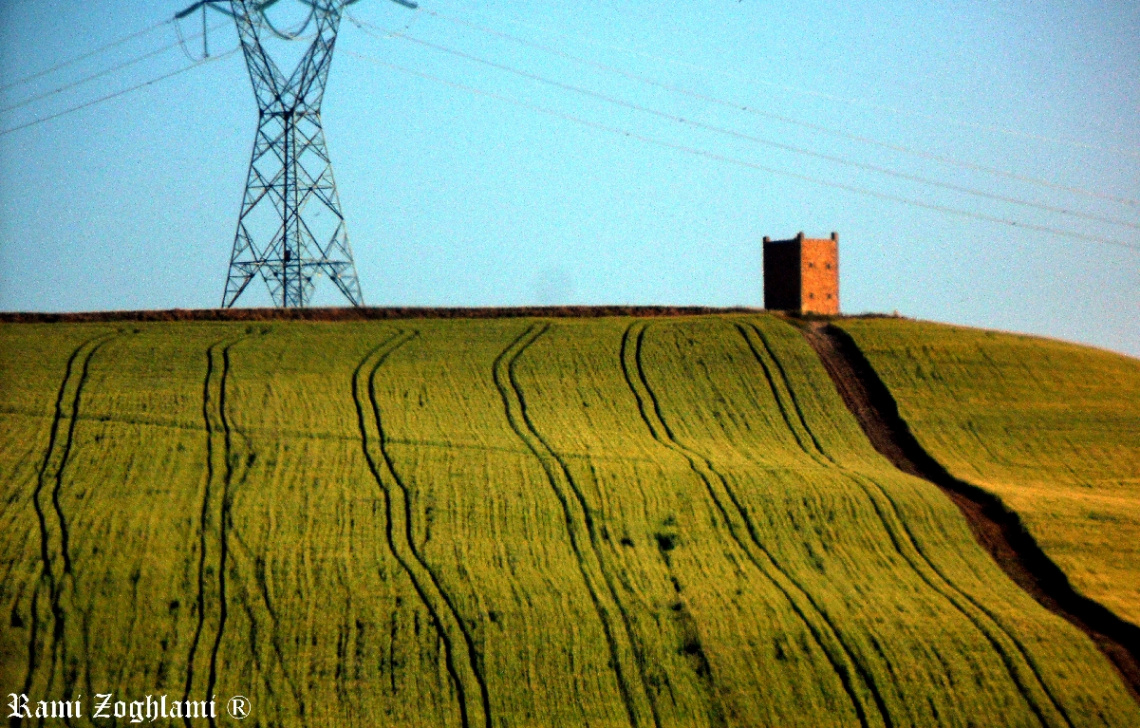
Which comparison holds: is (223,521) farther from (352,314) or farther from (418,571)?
(352,314)

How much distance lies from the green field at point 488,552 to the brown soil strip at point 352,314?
3.85 m

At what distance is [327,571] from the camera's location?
33.5 meters

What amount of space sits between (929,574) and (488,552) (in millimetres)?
12413

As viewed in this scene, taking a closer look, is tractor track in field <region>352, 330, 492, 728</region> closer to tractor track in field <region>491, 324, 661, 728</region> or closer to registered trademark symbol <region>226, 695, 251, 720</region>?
tractor track in field <region>491, 324, 661, 728</region>

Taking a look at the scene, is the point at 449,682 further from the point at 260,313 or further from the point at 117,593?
the point at 260,313

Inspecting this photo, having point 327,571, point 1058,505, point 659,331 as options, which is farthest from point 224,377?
point 1058,505

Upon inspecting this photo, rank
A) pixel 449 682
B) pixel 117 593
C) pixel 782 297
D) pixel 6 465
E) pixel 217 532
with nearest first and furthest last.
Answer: pixel 449 682
pixel 117 593
pixel 217 532
pixel 6 465
pixel 782 297

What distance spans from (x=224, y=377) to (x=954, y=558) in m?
24.9

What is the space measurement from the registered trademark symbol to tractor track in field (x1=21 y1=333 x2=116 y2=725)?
374cm

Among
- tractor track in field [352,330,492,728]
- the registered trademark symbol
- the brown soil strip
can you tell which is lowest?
the registered trademark symbol

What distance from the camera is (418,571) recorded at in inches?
1331

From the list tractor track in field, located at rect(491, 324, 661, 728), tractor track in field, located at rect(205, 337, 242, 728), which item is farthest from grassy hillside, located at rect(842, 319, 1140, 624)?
tractor track in field, located at rect(205, 337, 242, 728)

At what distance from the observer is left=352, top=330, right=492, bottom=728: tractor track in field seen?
30.3 metres

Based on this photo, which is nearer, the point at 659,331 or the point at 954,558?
the point at 954,558
